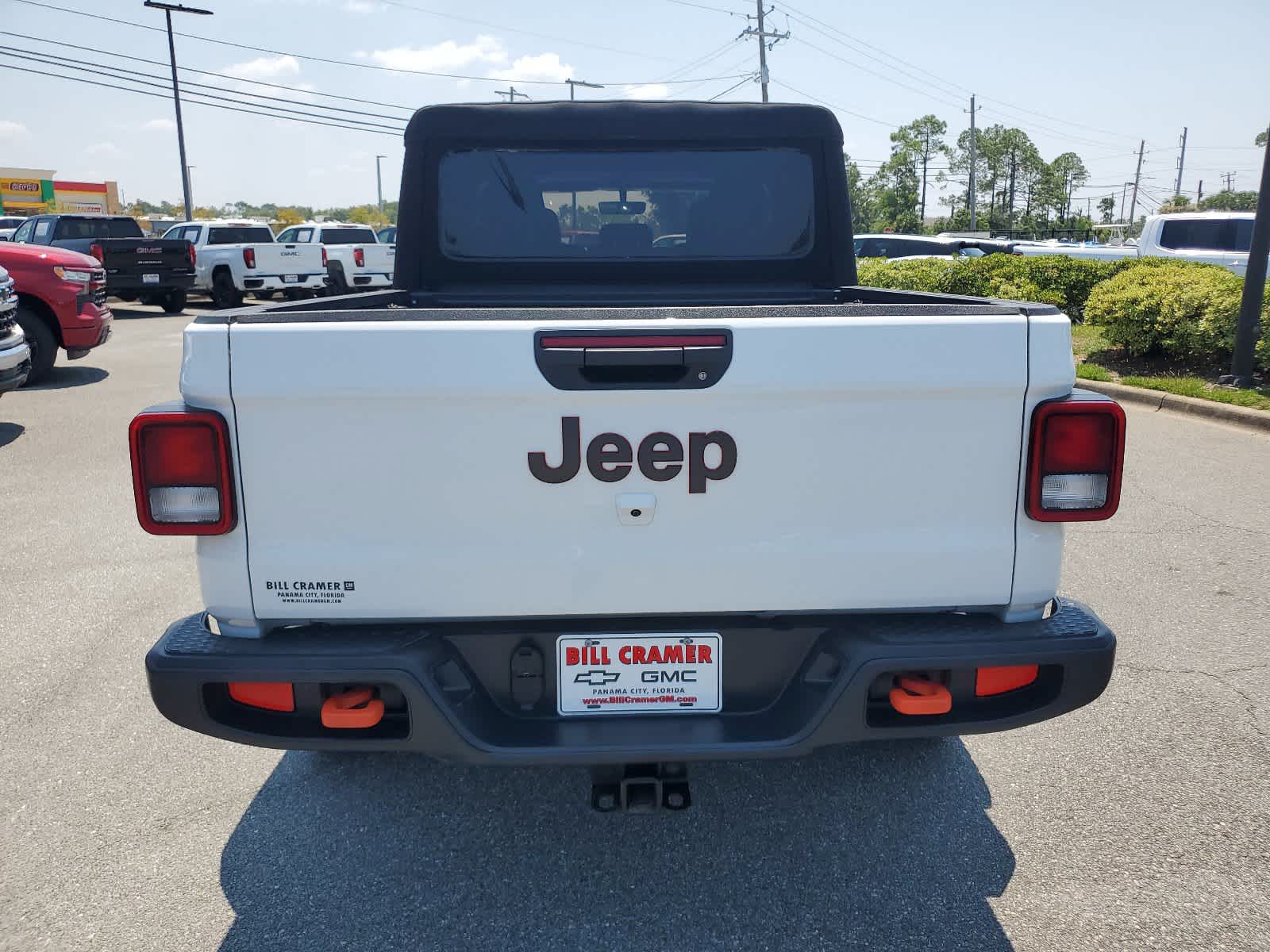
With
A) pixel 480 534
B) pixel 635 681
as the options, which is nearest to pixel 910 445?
pixel 635 681

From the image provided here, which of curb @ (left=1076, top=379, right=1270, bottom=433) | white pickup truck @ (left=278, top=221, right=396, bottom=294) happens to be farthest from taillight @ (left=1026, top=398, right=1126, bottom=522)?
white pickup truck @ (left=278, top=221, right=396, bottom=294)

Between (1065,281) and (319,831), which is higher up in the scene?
(1065,281)

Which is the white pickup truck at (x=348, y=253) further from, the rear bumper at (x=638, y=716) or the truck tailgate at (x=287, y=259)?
the rear bumper at (x=638, y=716)

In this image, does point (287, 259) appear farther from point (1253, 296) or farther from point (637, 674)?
point (637, 674)

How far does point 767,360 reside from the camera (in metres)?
2.27

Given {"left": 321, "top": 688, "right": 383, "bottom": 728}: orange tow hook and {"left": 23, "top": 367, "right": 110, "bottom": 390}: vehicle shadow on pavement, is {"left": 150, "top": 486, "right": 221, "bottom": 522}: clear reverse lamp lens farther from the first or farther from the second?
{"left": 23, "top": 367, "right": 110, "bottom": 390}: vehicle shadow on pavement

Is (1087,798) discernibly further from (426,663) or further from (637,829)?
(426,663)

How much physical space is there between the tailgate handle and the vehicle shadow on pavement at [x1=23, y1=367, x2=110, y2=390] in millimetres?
11367

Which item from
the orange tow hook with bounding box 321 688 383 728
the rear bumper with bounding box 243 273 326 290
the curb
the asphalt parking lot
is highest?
the rear bumper with bounding box 243 273 326 290

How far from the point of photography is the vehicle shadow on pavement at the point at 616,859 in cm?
257

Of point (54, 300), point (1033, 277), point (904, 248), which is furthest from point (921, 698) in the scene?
point (904, 248)

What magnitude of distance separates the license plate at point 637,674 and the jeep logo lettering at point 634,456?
0.42m

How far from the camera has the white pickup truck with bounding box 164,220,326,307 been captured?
2191 cm

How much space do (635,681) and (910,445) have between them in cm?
88
